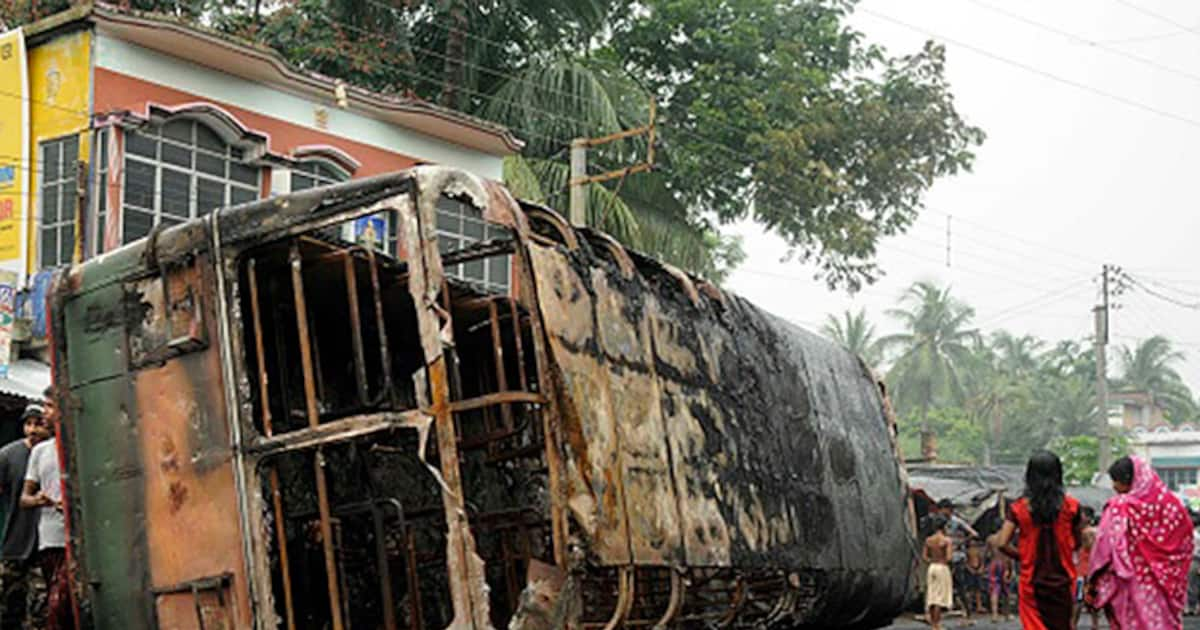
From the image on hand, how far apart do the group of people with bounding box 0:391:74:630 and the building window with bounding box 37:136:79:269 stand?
7435 mm

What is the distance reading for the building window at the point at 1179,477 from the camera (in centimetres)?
5153

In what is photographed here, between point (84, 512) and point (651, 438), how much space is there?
8.71 feet

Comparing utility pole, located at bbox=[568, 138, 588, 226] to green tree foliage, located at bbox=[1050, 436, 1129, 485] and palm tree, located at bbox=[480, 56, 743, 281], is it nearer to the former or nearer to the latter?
palm tree, located at bbox=[480, 56, 743, 281]

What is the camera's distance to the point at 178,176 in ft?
50.8

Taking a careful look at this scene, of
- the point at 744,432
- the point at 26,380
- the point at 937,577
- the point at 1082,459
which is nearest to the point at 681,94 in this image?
the point at 937,577

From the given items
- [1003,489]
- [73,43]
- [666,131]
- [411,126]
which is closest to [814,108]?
[666,131]

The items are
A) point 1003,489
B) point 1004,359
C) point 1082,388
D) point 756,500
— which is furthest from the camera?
point 1004,359

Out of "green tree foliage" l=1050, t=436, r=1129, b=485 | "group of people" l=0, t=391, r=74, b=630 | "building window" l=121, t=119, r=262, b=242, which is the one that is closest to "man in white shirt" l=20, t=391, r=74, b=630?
"group of people" l=0, t=391, r=74, b=630

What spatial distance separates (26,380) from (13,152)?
3.37 metres

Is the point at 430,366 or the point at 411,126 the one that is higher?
the point at 411,126

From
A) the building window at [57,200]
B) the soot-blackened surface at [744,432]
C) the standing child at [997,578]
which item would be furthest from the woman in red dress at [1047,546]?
the standing child at [997,578]

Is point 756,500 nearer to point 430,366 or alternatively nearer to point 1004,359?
point 430,366

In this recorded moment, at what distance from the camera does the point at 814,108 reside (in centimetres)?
2591

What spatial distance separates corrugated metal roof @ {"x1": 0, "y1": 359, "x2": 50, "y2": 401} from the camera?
12820 mm
